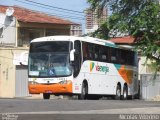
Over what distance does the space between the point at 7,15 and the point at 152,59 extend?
1658 cm

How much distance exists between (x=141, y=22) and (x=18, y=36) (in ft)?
57.4

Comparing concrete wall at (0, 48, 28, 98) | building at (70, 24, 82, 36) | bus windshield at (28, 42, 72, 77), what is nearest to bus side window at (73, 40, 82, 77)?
bus windshield at (28, 42, 72, 77)

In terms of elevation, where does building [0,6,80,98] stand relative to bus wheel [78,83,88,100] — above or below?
above

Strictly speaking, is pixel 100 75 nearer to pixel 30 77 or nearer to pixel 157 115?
pixel 30 77

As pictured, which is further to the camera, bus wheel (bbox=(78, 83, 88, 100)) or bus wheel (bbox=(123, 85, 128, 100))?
bus wheel (bbox=(123, 85, 128, 100))

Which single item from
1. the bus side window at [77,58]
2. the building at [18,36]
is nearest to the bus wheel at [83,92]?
the bus side window at [77,58]

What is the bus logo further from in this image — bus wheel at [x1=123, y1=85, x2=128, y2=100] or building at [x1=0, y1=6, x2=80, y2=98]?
building at [x1=0, y1=6, x2=80, y2=98]

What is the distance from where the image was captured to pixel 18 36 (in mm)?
54062

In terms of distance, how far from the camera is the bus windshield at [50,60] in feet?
100

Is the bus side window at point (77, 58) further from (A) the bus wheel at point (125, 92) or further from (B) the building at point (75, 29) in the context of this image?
(B) the building at point (75, 29)

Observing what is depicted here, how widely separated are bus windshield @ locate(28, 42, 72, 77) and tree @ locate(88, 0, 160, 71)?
34.6 ft

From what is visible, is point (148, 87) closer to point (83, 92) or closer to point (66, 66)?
point (83, 92)

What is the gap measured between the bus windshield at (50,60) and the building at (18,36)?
16908 mm

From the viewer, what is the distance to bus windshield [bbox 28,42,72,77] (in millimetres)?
30525
